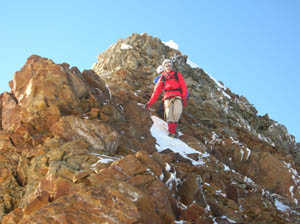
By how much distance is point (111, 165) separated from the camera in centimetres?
670

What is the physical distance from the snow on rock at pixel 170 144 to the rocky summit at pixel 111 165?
65 millimetres

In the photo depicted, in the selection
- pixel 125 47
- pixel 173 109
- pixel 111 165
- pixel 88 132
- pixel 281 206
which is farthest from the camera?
pixel 125 47

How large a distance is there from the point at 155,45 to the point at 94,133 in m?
21.4

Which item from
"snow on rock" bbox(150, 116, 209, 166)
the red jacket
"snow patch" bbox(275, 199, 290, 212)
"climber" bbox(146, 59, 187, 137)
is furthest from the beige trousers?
"snow patch" bbox(275, 199, 290, 212)

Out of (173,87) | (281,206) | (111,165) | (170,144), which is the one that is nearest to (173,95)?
(173,87)

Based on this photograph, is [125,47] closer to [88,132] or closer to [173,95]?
[173,95]

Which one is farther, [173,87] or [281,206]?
[173,87]

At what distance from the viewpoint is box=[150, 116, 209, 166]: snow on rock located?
12.2 meters

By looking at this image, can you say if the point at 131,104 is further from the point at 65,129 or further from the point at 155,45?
the point at 155,45

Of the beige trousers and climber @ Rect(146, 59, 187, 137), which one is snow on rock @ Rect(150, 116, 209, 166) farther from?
the beige trousers

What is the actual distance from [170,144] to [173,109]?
238 centimetres

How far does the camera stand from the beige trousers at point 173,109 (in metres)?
14.7

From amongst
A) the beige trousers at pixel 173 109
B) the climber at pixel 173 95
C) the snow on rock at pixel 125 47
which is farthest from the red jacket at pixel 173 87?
the snow on rock at pixel 125 47

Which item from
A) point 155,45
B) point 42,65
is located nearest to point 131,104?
point 42,65
